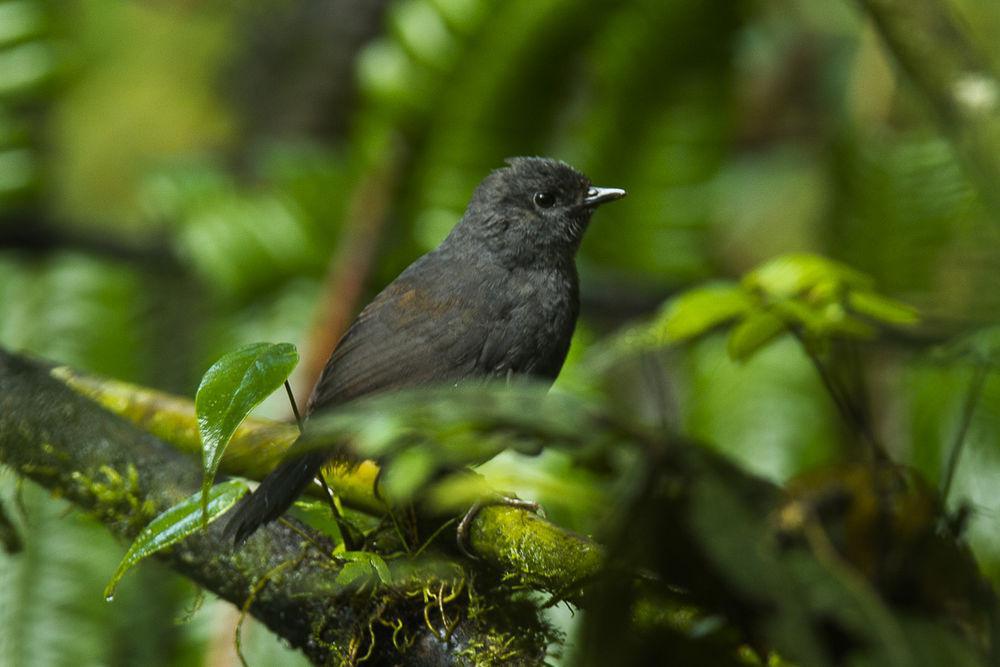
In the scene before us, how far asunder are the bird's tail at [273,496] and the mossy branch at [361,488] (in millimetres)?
115

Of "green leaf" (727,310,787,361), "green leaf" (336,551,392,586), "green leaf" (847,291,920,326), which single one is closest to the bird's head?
"green leaf" (727,310,787,361)

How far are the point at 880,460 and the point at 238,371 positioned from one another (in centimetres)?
128

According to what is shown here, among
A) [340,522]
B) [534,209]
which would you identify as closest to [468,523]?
[340,522]

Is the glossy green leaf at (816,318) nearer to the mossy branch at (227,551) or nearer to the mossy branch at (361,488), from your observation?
the mossy branch at (361,488)

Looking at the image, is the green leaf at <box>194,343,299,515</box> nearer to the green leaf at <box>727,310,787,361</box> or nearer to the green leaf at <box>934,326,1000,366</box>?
the green leaf at <box>727,310,787,361</box>

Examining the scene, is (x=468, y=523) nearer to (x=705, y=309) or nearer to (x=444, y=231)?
(x=705, y=309)

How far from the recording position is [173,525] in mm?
1405

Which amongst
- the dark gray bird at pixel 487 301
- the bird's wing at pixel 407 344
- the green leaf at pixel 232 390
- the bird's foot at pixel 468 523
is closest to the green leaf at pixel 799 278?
the dark gray bird at pixel 487 301

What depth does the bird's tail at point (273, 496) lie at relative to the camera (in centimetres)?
160

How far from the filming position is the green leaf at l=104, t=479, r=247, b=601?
137 centimetres

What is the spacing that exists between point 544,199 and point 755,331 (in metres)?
0.71

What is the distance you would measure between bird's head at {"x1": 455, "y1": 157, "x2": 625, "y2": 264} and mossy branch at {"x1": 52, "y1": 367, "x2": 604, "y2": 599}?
0.75m

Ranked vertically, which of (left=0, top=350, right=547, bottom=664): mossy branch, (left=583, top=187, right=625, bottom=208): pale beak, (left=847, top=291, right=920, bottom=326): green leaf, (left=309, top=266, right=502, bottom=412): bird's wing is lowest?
(left=0, top=350, right=547, bottom=664): mossy branch

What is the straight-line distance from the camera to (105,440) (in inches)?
69.2
